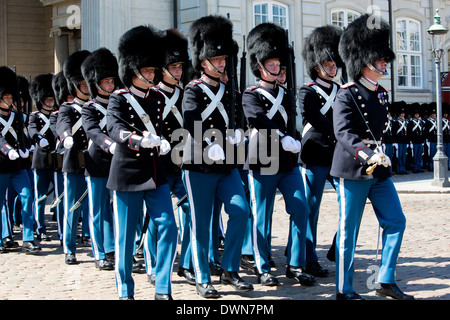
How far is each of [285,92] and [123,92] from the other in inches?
58.8

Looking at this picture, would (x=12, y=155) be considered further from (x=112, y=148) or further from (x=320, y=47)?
(x=320, y=47)

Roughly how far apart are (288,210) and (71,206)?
8.26 feet

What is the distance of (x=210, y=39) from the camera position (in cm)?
572

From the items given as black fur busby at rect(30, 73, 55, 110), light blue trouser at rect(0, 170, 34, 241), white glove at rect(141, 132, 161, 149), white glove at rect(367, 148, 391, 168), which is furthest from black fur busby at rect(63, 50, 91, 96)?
white glove at rect(367, 148, 391, 168)

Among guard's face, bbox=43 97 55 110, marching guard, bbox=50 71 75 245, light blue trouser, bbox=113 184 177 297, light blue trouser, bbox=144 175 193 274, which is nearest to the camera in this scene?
light blue trouser, bbox=113 184 177 297

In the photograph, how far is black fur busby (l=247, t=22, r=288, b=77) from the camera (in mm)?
5895

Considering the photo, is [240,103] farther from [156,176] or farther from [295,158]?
[156,176]

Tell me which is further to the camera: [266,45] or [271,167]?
[266,45]

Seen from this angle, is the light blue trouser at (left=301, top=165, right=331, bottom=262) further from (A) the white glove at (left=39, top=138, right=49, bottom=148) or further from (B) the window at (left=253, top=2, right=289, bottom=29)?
(B) the window at (left=253, top=2, right=289, bottom=29)

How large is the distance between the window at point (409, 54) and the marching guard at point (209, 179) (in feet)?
54.4

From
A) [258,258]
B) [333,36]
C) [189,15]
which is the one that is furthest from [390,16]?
[258,258]

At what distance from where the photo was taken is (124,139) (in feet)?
15.6

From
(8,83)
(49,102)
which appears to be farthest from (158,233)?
(49,102)

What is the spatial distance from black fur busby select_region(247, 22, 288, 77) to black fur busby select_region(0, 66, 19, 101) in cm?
322
